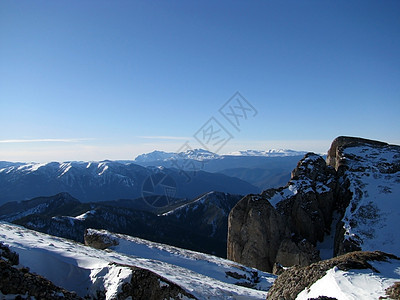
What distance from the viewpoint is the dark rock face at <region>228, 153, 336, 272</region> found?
152ft

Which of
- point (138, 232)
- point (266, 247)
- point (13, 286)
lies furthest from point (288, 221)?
point (138, 232)

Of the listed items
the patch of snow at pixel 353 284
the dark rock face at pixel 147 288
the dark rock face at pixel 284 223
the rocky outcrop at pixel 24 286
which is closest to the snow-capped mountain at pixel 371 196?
the dark rock face at pixel 284 223

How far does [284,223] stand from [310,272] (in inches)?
1454

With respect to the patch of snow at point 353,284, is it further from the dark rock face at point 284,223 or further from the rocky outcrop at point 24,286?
the dark rock face at point 284,223

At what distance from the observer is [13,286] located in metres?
11.1

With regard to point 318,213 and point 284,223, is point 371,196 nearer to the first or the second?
point 318,213

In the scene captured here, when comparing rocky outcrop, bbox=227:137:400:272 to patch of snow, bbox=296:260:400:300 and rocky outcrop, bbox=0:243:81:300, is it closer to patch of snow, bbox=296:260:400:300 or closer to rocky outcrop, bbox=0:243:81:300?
patch of snow, bbox=296:260:400:300

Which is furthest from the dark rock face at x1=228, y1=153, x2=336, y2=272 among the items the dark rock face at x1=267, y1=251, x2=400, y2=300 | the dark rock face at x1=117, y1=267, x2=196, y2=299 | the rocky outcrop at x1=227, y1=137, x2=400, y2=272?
the dark rock face at x1=117, y1=267, x2=196, y2=299

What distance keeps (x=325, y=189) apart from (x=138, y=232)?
14028 centimetres

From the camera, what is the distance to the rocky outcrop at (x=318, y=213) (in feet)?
146

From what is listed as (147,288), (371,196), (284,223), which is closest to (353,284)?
(147,288)

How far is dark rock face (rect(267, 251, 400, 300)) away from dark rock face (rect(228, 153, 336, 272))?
30.4m

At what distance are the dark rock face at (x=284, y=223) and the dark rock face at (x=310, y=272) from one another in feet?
99.8

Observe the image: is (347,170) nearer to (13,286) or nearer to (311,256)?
(311,256)
